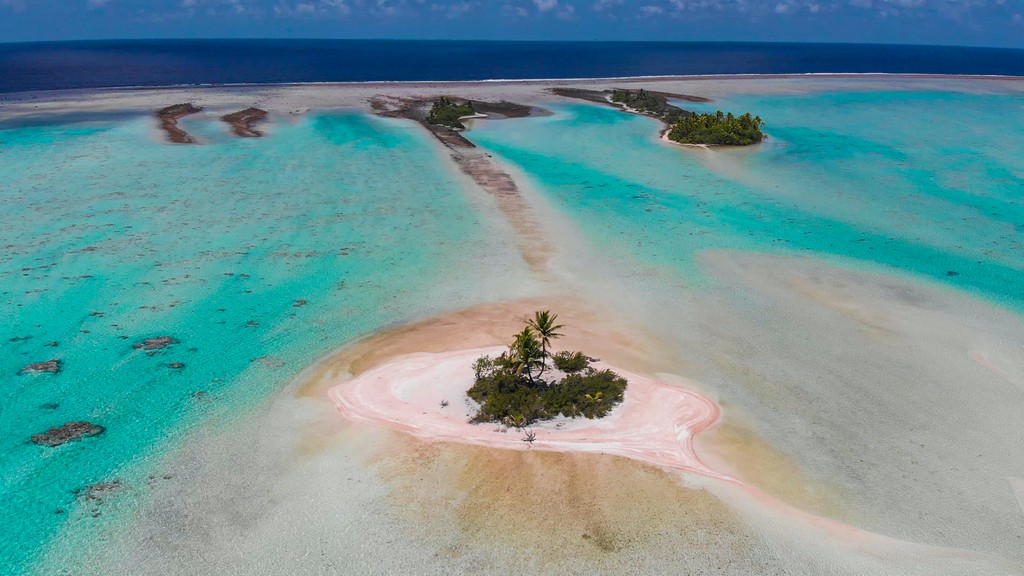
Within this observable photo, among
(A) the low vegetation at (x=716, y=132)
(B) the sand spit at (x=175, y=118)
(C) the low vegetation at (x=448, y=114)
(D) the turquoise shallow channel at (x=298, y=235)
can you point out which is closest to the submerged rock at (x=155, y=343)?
(D) the turquoise shallow channel at (x=298, y=235)

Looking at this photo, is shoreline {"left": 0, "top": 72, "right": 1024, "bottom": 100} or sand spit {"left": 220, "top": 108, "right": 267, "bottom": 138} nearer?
sand spit {"left": 220, "top": 108, "right": 267, "bottom": 138}

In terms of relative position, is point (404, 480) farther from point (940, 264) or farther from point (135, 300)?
point (940, 264)

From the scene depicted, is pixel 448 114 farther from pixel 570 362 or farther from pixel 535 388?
pixel 535 388

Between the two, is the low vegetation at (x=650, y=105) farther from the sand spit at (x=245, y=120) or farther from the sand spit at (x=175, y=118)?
the sand spit at (x=175, y=118)

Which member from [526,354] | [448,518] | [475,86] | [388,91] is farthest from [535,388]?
[475,86]

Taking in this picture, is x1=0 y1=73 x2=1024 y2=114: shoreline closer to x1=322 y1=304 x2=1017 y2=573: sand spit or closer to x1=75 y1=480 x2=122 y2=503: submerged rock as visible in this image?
x1=322 y1=304 x2=1017 y2=573: sand spit

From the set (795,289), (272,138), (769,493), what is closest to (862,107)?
(795,289)

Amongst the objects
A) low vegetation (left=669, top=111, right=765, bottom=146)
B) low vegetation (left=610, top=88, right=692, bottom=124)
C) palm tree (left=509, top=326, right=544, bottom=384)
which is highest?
low vegetation (left=610, top=88, right=692, bottom=124)

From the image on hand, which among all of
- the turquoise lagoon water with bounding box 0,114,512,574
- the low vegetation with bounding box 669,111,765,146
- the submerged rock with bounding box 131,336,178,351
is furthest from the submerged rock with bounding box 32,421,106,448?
the low vegetation with bounding box 669,111,765,146
